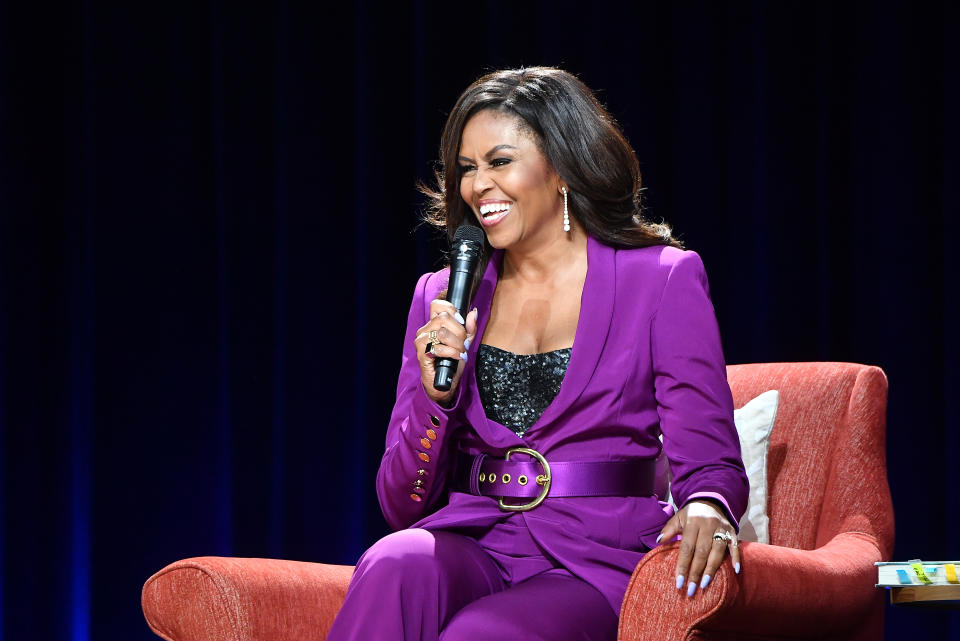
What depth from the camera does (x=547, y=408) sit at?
5.45ft

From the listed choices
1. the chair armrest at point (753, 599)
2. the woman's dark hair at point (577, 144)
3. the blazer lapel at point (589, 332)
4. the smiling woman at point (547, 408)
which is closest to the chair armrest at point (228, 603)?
the smiling woman at point (547, 408)

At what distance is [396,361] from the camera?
9.53 ft

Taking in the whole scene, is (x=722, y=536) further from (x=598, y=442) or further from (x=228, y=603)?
(x=228, y=603)

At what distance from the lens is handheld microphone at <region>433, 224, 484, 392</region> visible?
4.88 ft

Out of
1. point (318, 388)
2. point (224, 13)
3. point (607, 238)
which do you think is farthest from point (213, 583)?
point (224, 13)

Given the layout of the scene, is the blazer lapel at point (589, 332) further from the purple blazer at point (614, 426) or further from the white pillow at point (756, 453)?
the white pillow at point (756, 453)

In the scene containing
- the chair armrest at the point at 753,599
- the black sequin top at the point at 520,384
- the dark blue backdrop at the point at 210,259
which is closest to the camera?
the chair armrest at the point at 753,599

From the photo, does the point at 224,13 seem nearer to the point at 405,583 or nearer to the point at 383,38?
the point at 383,38

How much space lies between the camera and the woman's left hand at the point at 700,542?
130 cm

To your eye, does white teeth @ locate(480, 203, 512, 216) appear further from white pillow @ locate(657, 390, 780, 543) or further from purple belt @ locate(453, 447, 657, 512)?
white pillow @ locate(657, 390, 780, 543)

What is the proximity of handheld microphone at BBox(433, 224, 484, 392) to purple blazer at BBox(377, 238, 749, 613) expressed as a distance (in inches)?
5.5

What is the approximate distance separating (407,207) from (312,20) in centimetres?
56

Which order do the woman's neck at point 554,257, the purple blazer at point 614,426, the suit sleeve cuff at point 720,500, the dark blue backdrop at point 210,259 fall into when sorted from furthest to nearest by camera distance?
→ the dark blue backdrop at point 210,259
the woman's neck at point 554,257
the purple blazer at point 614,426
the suit sleeve cuff at point 720,500

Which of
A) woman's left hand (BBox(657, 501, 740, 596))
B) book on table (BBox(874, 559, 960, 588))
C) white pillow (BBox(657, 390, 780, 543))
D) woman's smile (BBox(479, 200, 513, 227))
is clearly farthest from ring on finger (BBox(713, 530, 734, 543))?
woman's smile (BBox(479, 200, 513, 227))
